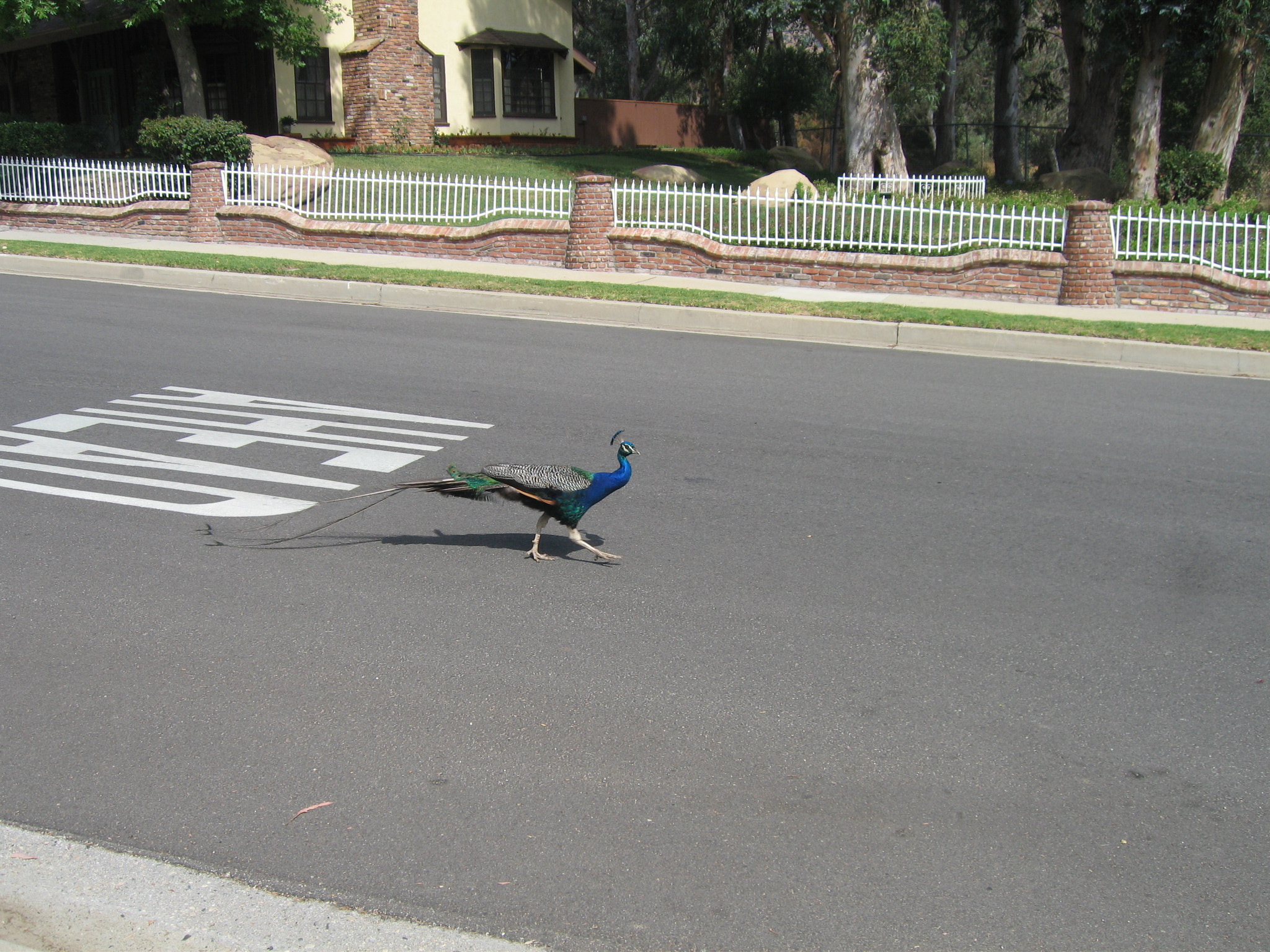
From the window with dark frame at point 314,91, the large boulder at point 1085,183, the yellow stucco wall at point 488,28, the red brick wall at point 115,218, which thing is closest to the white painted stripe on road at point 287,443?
the red brick wall at point 115,218

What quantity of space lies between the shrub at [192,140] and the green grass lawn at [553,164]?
385cm

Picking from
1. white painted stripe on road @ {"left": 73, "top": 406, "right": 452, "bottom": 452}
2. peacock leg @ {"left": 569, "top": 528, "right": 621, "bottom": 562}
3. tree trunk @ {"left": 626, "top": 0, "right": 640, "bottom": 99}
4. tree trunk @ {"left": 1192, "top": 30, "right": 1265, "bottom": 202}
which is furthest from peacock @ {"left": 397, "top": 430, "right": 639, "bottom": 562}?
tree trunk @ {"left": 626, "top": 0, "right": 640, "bottom": 99}

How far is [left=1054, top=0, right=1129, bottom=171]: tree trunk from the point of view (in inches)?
1256

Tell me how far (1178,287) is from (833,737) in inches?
505

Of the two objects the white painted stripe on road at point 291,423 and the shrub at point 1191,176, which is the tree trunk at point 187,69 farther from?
the shrub at point 1191,176

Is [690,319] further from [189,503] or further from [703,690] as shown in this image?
[703,690]

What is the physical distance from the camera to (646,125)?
42312 mm

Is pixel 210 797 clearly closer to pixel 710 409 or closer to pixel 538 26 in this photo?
pixel 710 409

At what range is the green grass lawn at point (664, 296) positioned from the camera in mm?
12703

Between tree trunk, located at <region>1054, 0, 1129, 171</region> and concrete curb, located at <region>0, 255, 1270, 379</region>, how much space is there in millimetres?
22019

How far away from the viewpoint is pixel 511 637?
5.09 m

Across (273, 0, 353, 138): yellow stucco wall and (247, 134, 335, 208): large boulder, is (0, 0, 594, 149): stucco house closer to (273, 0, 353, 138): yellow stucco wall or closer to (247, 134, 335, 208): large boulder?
(273, 0, 353, 138): yellow stucco wall

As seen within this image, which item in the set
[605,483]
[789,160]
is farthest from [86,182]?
[789,160]

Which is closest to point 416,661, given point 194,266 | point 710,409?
point 710,409
